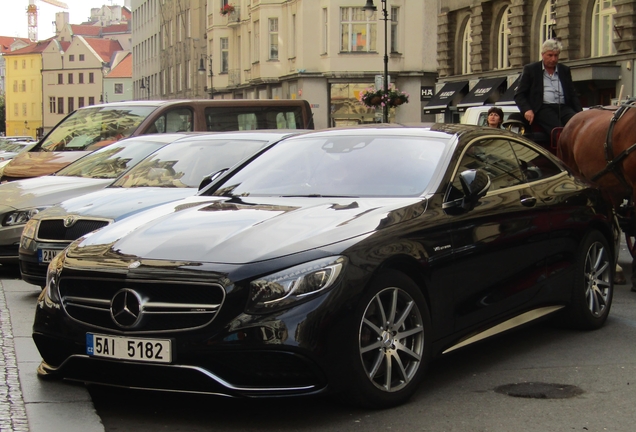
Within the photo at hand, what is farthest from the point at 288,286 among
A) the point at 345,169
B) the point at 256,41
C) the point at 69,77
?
the point at 69,77

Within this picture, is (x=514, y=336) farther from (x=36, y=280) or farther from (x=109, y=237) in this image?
(x=36, y=280)

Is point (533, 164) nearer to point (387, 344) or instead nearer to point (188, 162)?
point (387, 344)

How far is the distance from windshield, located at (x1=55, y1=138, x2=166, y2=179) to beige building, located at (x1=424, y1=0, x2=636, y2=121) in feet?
71.5

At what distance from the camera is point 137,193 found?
33.5 feet

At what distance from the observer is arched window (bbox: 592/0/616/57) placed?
33.5m

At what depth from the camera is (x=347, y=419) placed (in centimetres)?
550

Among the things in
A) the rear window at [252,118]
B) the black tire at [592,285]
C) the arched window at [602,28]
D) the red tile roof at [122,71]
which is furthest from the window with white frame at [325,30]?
the red tile roof at [122,71]

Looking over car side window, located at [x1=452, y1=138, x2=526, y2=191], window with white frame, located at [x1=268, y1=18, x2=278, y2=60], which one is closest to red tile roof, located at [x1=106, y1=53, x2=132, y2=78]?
window with white frame, located at [x1=268, y1=18, x2=278, y2=60]

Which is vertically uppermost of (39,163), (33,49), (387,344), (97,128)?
(33,49)

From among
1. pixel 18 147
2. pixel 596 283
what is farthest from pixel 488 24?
pixel 596 283

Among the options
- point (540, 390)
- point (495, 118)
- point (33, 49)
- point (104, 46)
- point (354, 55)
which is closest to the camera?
point (540, 390)

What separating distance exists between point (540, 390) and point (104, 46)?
164 meters

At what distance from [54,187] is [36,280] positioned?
7.97 ft

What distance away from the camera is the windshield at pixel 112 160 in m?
12.3
